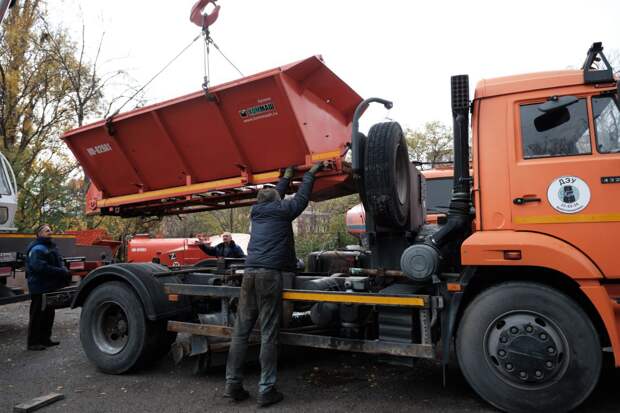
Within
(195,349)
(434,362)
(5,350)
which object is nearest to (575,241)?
(434,362)

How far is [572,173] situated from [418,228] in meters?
1.82

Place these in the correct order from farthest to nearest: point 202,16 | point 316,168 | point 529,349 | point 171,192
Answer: point 202,16 < point 171,192 < point 316,168 < point 529,349

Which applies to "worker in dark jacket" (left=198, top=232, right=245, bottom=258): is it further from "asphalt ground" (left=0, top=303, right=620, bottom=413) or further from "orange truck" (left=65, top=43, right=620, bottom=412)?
"asphalt ground" (left=0, top=303, right=620, bottom=413)

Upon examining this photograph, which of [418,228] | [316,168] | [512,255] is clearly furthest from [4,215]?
[512,255]

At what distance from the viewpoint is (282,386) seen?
485 centimetres

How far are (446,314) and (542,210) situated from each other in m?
1.17

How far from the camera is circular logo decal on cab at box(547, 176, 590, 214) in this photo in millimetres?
3801

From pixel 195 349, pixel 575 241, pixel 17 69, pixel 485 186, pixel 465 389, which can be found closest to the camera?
pixel 575 241

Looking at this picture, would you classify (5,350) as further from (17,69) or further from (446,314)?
(17,69)

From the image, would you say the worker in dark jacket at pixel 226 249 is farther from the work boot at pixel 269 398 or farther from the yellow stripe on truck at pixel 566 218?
the yellow stripe on truck at pixel 566 218

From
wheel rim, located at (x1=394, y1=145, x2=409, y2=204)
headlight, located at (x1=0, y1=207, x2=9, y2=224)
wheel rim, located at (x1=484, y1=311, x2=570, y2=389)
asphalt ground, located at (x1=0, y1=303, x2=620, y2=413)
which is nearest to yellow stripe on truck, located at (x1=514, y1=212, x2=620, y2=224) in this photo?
wheel rim, located at (x1=484, y1=311, x2=570, y2=389)

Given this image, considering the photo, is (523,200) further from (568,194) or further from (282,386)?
(282,386)

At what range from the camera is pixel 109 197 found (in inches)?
253

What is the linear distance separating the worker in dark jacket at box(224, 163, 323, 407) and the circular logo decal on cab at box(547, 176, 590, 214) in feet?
6.88
